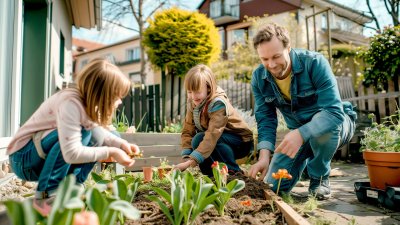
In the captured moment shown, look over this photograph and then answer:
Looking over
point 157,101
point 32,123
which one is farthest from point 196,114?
point 157,101

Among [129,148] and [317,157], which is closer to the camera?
[129,148]

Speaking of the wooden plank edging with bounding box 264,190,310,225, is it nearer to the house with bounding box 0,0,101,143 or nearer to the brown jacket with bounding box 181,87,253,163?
the brown jacket with bounding box 181,87,253,163

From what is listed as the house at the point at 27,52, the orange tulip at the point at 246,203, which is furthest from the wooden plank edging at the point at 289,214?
the house at the point at 27,52

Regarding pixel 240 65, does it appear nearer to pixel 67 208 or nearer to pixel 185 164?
pixel 185 164

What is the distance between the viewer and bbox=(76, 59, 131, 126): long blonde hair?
157cm

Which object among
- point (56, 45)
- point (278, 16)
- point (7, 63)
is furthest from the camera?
point (278, 16)

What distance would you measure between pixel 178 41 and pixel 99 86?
4813mm

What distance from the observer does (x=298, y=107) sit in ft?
8.86

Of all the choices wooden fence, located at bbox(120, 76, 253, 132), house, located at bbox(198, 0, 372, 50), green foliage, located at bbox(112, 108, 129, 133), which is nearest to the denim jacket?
green foliage, located at bbox(112, 108, 129, 133)

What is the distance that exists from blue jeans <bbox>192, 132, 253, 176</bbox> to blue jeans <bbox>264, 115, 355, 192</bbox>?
0.39 metres

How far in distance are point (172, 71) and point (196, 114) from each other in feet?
11.8

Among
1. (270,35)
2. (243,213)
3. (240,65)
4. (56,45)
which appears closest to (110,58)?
(240,65)

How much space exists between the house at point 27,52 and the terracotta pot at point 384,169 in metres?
2.70

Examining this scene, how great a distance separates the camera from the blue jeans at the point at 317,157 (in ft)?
8.16
